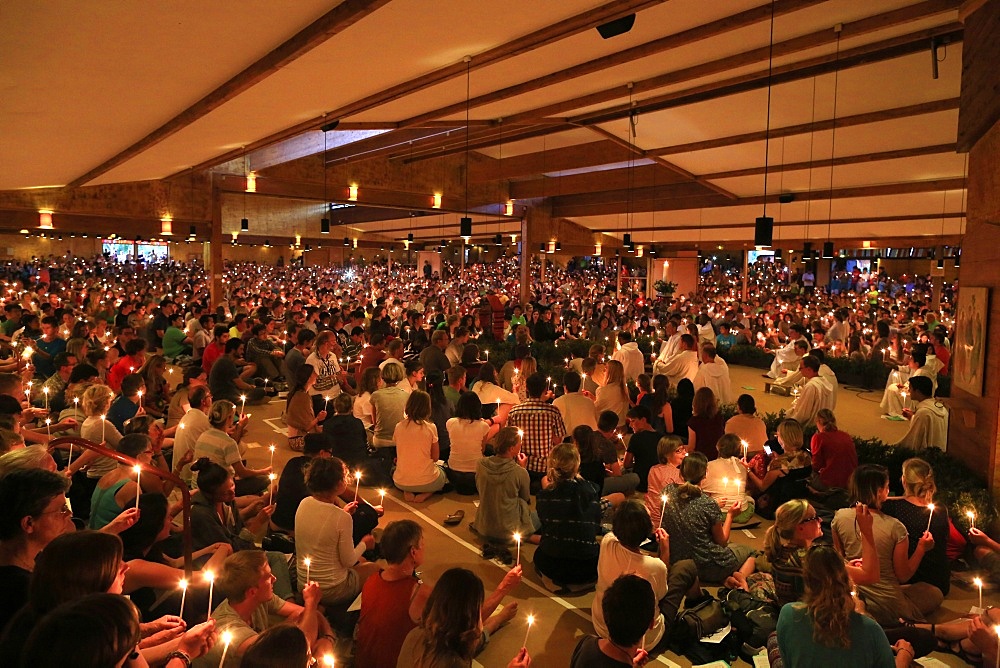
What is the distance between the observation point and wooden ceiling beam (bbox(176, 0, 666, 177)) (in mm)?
4098

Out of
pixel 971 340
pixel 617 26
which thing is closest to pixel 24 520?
pixel 617 26

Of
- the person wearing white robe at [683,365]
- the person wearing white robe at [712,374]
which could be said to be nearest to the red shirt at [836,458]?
the person wearing white robe at [712,374]

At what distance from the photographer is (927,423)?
20.2ft

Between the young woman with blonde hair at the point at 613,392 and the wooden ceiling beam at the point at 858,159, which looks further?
the wooden ceiling beam at the point at 858,159

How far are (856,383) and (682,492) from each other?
985 centimetres

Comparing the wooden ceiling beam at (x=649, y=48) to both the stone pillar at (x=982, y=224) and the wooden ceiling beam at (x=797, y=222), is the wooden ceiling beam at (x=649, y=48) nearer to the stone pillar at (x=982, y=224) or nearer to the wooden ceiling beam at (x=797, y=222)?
the stone pillar at (x=982, y=224)

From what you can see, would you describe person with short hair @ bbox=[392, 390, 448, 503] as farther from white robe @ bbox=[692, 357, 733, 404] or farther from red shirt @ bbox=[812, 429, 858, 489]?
white robe @ bbox=[692, 357, 733, 404]

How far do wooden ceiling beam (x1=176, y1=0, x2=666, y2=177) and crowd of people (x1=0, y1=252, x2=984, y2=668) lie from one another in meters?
2.73

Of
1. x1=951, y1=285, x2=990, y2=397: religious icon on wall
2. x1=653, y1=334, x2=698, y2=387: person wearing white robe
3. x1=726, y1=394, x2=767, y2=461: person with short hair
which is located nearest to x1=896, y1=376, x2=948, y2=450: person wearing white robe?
x1=951, y1=285, x2=990, y2=397: religious icon on wall

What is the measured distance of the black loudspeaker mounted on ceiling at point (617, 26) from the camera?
425 cm

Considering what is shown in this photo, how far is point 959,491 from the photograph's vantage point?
15.6ft

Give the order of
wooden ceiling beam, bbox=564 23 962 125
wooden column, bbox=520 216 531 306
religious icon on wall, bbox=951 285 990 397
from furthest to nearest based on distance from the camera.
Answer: wooden column, bbox=520 216 531 306, wooden ceiling beam, bbox=564 23 962 125, religious icon on wall, bbox=951 285 990 397

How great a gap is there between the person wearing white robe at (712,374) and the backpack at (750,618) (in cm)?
470

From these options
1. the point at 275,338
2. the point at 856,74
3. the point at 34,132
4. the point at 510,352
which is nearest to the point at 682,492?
the point at 856,74
